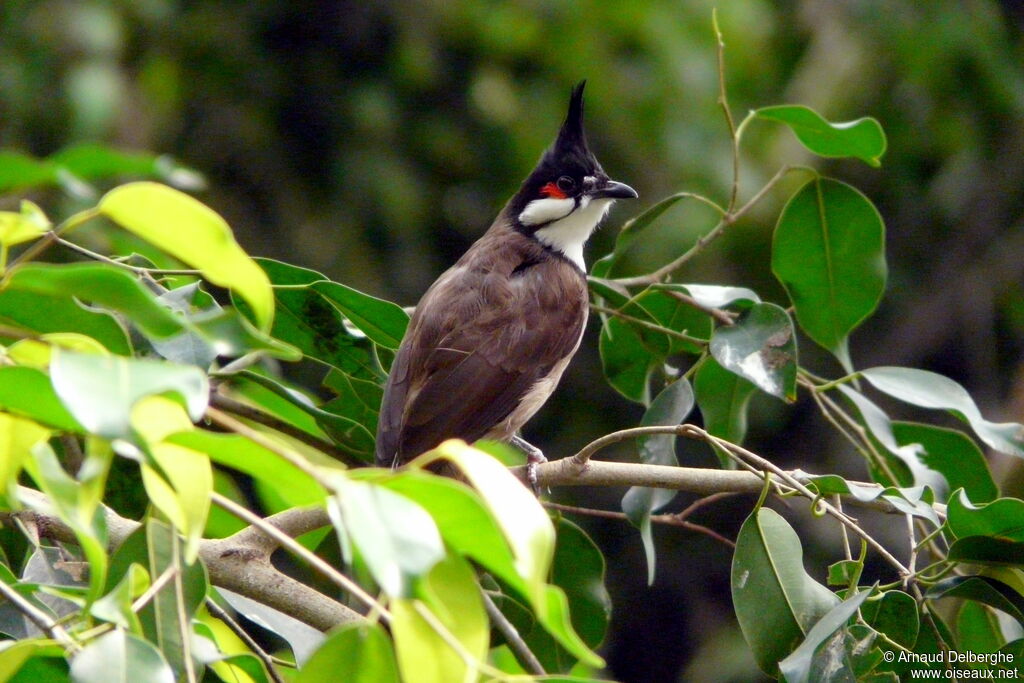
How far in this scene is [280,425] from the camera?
7.27ft

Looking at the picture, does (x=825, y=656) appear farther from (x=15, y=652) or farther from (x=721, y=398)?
(x=15, y=652)

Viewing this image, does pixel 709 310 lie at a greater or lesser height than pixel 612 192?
greater

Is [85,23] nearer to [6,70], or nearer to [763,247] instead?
[6,70]

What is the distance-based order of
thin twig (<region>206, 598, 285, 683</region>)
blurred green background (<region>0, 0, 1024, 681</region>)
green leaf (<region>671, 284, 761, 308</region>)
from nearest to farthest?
thin twig (<region>206, 598, 285, 683</region>) → green leaf (<region>671, 284, 761, 308</region>) → blurred green background (<region>0, 0, 1024, 681</region>)

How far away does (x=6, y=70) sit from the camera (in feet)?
16.4

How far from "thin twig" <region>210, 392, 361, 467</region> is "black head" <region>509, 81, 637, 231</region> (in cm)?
148

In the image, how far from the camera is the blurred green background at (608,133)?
5617 mm

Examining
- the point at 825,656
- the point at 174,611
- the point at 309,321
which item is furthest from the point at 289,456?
the point at 309,321

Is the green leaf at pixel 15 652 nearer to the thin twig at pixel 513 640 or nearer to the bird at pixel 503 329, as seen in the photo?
the thin twig at pixel 513 640

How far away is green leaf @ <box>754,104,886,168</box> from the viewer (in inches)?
89.0

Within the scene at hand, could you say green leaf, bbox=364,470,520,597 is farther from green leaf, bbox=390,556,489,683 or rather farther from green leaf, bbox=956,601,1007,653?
green leaf, bbox=956,601,1007,653

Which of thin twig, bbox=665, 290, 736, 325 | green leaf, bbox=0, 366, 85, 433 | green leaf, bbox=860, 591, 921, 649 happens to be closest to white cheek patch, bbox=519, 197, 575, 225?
thin twig, bbox=665, 290, 736, 325

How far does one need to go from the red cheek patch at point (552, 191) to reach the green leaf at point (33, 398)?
251cm

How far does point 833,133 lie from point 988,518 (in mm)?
898
